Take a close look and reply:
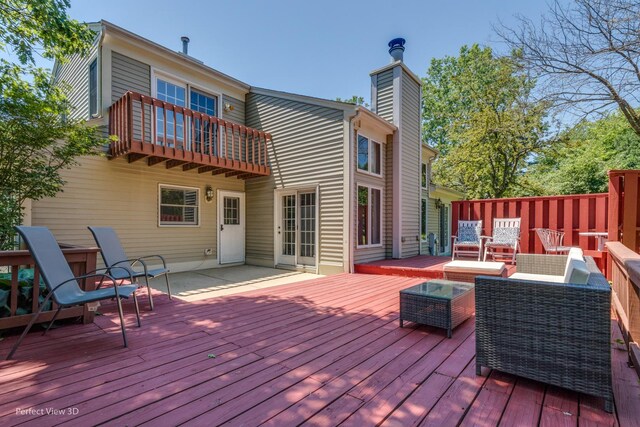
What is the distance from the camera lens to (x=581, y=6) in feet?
21.5

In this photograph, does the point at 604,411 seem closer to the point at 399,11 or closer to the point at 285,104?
the point at 285,104

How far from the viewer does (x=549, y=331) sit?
1841mm

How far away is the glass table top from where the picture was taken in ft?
9.91

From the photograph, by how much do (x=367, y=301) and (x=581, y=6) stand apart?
7.95 meters

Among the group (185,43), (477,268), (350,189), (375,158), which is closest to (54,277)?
(477,268)

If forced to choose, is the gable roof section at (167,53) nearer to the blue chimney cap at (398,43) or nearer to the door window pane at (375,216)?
the blue chimney cap at (398,43)

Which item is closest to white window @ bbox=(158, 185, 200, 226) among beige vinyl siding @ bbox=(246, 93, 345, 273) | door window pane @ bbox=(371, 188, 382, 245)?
beige vinyl siding @ bbox=(246, 93, 345, 273)

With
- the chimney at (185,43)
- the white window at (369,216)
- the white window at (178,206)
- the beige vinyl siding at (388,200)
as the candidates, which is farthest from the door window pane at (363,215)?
the chimney at (185,43)

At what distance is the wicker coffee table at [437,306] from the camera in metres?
2.85

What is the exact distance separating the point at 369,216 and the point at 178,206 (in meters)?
4.57

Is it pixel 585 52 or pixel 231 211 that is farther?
pixel 231 211

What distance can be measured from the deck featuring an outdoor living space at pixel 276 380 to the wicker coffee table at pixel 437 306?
131 millimetres

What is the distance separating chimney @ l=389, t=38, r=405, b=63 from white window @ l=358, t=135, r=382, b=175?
2.38 m

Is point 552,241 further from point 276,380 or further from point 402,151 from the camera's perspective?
point 276,380
